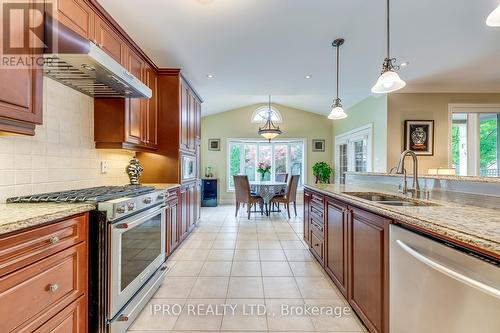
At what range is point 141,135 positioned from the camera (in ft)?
9.18

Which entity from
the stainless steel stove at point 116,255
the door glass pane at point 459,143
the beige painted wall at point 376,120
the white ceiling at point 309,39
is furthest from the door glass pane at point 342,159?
the stainless steel stove at point 116,255

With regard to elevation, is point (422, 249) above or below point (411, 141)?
below

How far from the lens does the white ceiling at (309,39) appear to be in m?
2.25

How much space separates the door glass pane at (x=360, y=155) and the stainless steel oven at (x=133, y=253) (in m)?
4.68

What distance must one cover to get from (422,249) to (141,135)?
109 inches

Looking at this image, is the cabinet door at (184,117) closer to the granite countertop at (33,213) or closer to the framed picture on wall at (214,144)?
the granite countertop at (33,213)

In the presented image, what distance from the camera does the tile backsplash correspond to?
155 cm

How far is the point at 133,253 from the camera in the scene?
5.80 ft

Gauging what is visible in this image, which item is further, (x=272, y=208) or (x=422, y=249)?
(x=272, y=208)

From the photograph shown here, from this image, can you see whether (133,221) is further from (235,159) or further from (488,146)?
(488,146)

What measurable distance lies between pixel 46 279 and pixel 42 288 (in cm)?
4

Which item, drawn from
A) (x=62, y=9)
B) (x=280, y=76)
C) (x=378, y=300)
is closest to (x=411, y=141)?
(x=280, y=76)

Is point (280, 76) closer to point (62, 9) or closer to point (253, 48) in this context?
point (253, 48)

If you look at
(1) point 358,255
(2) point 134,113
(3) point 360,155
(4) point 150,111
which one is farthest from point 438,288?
(3) point 360,155
